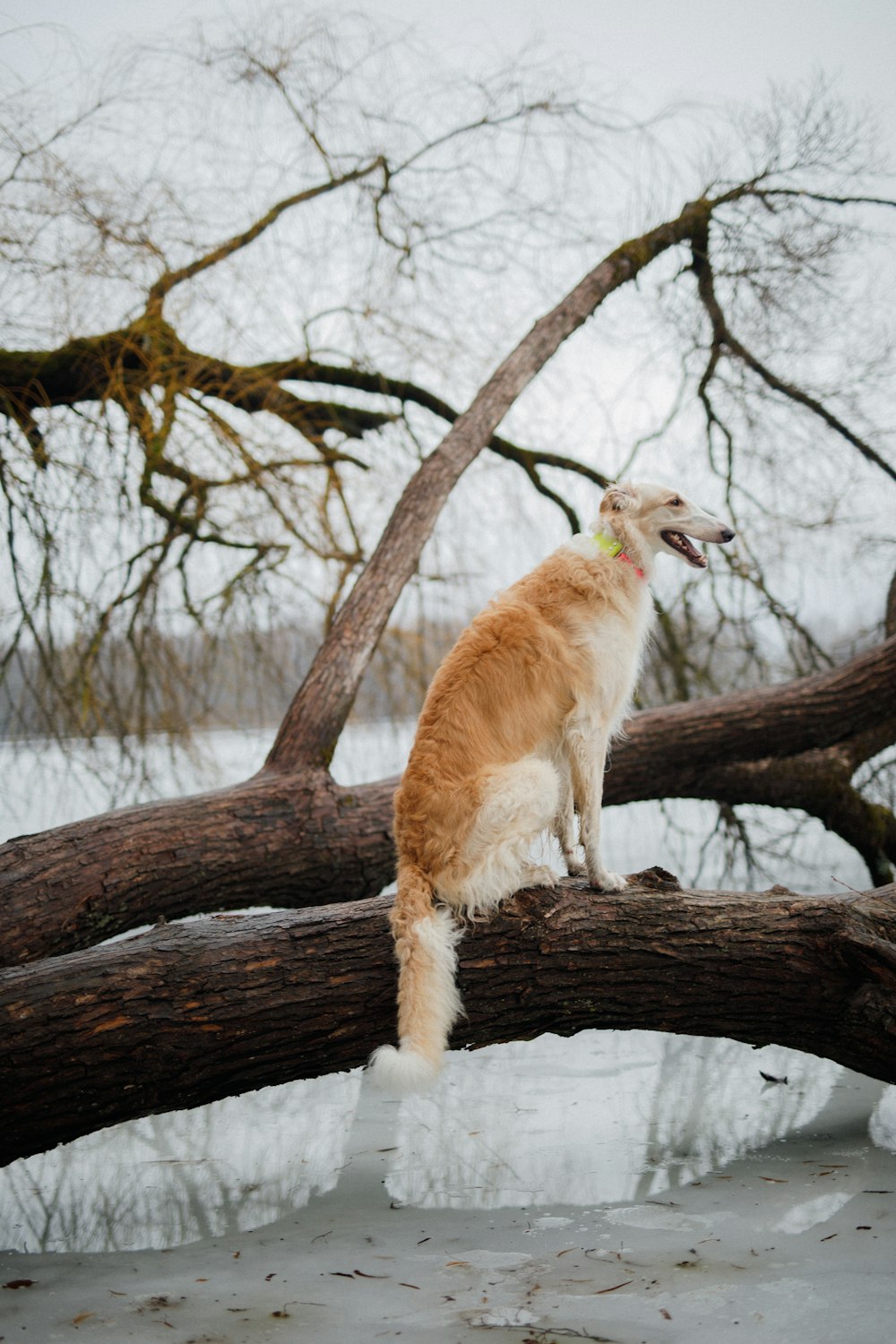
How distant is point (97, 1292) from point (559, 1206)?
1.18m

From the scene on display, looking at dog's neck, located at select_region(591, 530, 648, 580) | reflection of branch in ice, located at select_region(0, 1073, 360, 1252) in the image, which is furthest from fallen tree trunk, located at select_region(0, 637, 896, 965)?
dog's neck, located at select_region(591, 530, 648, 580)

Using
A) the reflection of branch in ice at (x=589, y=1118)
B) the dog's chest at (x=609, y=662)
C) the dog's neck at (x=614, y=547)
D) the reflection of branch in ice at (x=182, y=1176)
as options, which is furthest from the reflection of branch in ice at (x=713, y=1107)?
the dog's neck at (x=614, y=547)

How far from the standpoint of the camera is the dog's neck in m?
3.48

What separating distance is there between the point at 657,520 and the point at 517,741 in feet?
3.19

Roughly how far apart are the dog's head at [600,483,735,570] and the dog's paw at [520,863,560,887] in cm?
113

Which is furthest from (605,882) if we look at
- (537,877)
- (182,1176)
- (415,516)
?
(415,516)

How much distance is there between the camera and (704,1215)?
2750 millimetres

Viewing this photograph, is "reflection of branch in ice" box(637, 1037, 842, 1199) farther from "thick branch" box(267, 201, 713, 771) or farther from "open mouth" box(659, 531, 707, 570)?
"thick branch" box(267, 201, 713, 771)

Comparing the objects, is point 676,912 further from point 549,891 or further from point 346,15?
point 346,15

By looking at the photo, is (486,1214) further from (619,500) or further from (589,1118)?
(619,500)

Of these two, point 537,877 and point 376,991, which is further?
point 537,877

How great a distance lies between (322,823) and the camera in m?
4.71

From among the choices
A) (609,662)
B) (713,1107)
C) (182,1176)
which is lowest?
(713,1107)

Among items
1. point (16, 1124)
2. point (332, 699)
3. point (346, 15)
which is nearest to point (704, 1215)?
point (16, 1124)
